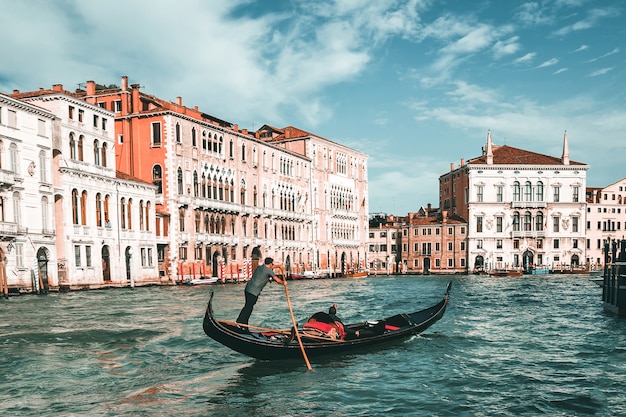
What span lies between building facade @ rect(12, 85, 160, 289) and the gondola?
723 inches

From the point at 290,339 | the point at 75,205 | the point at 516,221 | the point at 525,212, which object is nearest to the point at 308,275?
the point at 75,205

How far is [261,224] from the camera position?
Result: 41.2m

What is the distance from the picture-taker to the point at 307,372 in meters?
9.41

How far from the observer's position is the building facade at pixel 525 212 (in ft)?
181

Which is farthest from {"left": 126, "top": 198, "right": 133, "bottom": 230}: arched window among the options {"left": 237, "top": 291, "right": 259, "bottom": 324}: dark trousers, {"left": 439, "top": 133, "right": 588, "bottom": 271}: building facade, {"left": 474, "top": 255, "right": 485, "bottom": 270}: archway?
{"left": 474, "top": 255, "right": 485, "bottom": 270}: archway


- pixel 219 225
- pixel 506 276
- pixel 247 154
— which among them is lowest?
pixel 506 276

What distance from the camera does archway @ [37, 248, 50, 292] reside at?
2519 cm

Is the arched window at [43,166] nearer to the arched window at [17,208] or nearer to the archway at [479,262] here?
the arched window at [17,208]

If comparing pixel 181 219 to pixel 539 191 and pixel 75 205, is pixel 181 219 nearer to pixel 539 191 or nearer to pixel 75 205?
pixel 75 205

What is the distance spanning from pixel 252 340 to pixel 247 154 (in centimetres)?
3141

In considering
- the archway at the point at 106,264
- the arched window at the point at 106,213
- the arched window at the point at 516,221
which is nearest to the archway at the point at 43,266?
the archway at the point at 106,264

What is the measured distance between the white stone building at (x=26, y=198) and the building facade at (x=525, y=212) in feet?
125

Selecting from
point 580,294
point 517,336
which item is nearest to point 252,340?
point 517,336

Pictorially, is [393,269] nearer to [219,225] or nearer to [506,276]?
[506,276]
